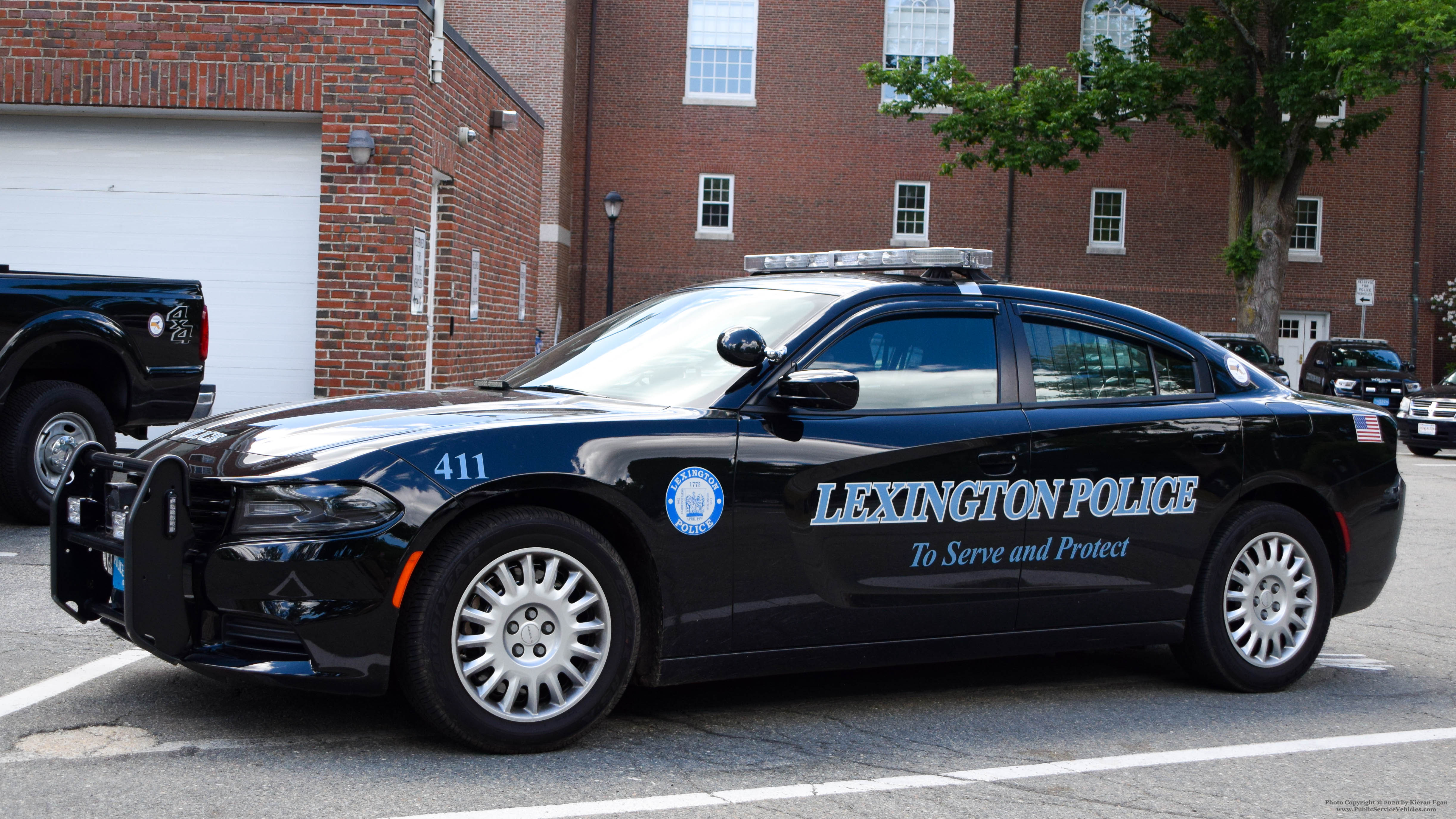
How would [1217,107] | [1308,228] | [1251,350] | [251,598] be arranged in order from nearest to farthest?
[251,598] < [1251,350] < [1217,107] < [1308,228]

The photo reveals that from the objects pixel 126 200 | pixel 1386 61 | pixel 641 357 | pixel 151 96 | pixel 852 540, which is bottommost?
pixel 852 540

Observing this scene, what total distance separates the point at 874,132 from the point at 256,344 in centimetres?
2567

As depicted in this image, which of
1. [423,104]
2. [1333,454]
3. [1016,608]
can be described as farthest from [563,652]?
[423,104]

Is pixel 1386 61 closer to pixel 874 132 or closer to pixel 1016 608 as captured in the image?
pixel 874 132

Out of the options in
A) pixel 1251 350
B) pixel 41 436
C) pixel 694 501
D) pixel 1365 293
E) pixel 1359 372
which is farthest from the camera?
pixel 1365 293

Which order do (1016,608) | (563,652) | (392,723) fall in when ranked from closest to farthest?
1. (563,652)
2. (392,723)
3. (1016,608)

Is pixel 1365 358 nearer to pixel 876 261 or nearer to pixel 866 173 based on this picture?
pixel 866 173

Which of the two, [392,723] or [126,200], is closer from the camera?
[392,723]

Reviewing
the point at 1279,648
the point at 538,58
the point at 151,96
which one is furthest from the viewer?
the point at 538,58

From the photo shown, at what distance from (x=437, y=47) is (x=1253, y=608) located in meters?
9.24

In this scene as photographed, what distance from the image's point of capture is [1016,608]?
191 inches

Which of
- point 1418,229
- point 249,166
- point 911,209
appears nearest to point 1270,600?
point 249,166

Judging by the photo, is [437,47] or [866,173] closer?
[437,47]

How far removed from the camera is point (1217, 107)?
30453mm
